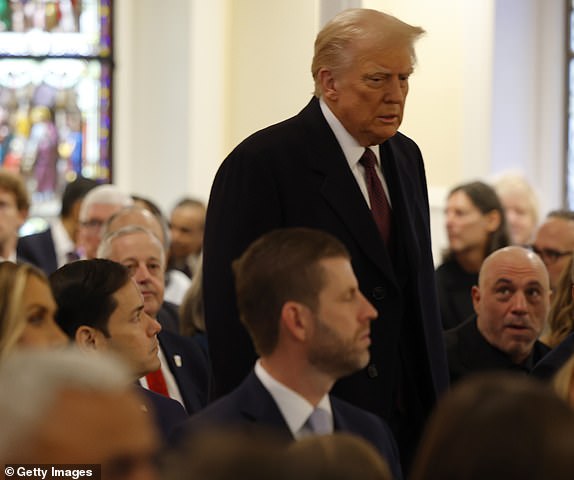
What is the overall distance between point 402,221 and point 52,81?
826 cm

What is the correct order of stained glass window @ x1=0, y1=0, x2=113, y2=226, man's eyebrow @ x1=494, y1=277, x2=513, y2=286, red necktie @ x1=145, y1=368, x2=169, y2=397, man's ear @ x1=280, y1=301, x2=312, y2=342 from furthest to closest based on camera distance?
stained glass window @ x1=0, y1=0, x2=113, y2=226
man's eyebrow @ x1=494, y1=277, x2=513, y2=286
red necktie @ x1=145, y1=368, x2=169, y2=397
man's ear @ x1=280, y1=301, x2=312, y2=342

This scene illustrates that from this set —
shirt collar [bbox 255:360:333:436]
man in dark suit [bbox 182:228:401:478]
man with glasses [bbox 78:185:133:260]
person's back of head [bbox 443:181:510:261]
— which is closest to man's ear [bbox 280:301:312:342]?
man in dark suit [bbox 182:228:401:478]

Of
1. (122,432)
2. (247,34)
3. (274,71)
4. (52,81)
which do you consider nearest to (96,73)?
(52,81)

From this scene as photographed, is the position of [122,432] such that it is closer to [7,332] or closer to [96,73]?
[7,332]

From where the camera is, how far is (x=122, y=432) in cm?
199

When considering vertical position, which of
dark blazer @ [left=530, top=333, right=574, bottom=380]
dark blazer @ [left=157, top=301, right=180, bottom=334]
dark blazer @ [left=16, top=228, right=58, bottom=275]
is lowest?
dark blazer @ [left=16, top=228, right=58, bottom=275]

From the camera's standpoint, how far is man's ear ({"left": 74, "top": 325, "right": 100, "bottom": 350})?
4230 millimetres

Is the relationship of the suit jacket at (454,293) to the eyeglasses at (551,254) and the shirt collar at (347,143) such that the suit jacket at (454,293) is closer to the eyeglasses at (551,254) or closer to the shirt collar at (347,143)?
the eyeglasses at (551,254)

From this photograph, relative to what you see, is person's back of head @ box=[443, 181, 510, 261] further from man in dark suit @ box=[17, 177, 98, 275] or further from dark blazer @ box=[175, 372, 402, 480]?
dark blazer @ box=[175, 372, 402, 480]

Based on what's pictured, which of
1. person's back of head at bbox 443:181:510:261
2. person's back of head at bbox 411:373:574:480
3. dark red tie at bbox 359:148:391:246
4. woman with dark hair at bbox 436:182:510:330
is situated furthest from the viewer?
person's back of head at bbox 443:181:510:261

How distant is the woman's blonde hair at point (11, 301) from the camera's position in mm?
3283

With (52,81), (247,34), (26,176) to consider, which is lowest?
(26,176)

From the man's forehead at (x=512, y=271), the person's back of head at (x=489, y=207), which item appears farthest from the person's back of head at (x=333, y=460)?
the person's back of head at (x=489, y=207)

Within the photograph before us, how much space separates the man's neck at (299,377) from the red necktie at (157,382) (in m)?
1.67
